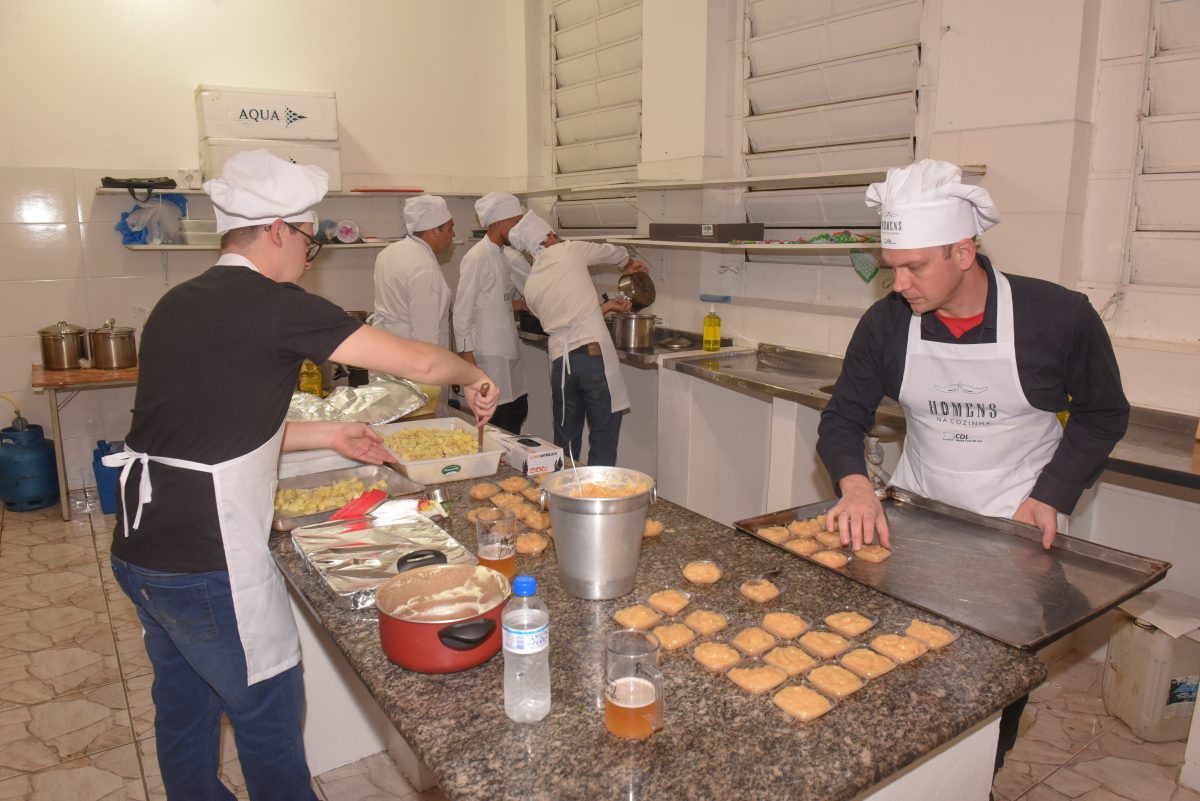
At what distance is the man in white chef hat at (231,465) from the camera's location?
1.66 m

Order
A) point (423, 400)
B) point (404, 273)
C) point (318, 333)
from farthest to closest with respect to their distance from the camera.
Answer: point (404, 273) < point (423, 400) < point (318, 333)

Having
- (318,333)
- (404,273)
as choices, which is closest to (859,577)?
(318,333)

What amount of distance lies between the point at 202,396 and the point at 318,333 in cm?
28

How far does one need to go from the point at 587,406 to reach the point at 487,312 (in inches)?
37.3

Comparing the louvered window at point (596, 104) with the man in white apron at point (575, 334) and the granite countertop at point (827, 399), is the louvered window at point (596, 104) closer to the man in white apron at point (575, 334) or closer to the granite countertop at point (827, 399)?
the man in white apron at point (575, 334)

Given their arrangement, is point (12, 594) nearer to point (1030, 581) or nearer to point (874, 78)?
point (1030, 581)

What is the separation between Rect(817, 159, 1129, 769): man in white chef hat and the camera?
1.97 meters

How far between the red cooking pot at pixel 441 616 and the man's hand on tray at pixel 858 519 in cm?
89

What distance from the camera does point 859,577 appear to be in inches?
70.7

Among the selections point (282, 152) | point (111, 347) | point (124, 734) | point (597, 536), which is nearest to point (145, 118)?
point (282, 152)

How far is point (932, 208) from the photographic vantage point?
6.39 feet

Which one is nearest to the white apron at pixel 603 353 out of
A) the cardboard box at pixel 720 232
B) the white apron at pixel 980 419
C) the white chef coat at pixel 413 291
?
the cardboard box at pixel 720 232

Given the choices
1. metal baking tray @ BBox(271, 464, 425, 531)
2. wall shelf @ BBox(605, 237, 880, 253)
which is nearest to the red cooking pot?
metal baking tray @ BBox(271, 464, 425, 531)

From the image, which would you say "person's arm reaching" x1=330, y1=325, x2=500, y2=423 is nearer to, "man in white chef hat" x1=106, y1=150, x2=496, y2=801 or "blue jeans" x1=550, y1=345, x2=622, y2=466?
"man in white chef hat" x1=106, y1=150, x2=496, y2=801
